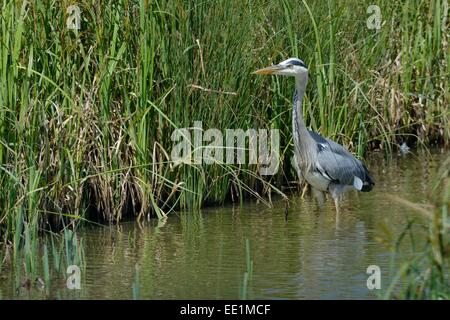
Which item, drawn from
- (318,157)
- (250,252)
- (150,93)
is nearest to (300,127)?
(318,157)

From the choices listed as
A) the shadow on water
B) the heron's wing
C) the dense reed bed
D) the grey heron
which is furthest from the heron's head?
the shadow on water

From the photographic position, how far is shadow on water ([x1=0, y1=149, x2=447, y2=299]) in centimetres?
674

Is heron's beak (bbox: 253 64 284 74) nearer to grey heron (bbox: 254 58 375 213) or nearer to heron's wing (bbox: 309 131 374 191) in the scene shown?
grey heron (bbox: 254 58 375 213)

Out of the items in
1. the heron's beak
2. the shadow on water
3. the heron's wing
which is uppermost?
the heron's beak

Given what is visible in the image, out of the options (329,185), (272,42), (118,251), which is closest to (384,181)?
(329,185)

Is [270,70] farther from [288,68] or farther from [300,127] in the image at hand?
[300,127]

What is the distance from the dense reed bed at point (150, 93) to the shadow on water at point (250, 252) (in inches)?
11.6

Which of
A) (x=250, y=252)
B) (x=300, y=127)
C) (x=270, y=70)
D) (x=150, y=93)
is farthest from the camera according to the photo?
(x=300, y=127)

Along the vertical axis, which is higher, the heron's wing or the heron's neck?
the heron's neck

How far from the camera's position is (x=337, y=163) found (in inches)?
365

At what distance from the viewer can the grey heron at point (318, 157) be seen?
29.8ft

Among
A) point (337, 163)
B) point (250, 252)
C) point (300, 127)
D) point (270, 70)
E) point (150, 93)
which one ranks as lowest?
point (250, 252)

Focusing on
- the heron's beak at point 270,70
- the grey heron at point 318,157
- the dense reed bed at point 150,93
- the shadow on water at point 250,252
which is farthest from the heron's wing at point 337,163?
the heron's beak at point 270,70

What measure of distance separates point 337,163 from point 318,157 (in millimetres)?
176
